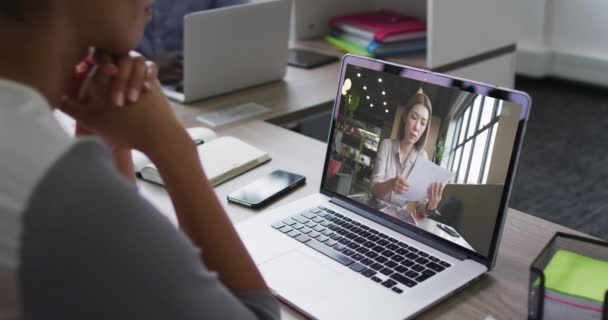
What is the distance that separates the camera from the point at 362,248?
1.03m

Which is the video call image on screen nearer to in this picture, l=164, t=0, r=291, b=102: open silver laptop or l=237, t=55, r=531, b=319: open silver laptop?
l=237, t=55, r=531, b=319: open silver laptop

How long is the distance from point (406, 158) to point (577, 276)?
0.32 m

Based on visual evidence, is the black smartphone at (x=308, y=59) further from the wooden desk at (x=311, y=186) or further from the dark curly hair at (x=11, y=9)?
→ the dark curly hair at (x=11, y=9)

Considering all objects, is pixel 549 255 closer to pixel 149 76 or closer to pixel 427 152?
pixel 427 152

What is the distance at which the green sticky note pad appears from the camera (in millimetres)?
818

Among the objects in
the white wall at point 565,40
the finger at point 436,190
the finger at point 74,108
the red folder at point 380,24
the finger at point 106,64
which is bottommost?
the white wall at point 565,40

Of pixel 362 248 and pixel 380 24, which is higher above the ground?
pixel 380 24

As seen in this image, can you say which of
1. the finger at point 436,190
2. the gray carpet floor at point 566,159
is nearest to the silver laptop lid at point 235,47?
the finger at point 436,190

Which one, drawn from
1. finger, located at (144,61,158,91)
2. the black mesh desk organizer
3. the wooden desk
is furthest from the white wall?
finger, located at (144,61,158,91)

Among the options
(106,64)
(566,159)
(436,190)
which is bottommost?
(566,159)

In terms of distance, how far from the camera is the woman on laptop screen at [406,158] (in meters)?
1.04

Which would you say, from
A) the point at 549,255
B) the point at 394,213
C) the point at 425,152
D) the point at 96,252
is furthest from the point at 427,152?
the point at 96,252

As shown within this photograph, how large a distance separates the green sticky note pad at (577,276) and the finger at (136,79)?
0.58 metres

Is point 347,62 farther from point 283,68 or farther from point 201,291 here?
point 283,68
